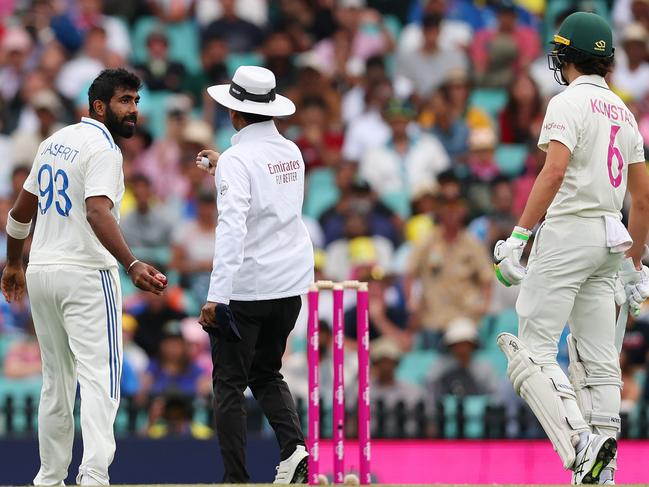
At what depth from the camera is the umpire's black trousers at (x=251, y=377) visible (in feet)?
28.3

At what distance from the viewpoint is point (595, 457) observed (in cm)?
802

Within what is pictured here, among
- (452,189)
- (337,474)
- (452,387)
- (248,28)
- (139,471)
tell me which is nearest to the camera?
(337,474)

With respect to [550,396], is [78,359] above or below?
above

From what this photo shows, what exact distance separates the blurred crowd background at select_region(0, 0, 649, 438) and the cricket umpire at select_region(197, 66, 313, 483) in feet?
11.1

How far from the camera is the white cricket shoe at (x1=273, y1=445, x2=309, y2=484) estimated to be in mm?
8750

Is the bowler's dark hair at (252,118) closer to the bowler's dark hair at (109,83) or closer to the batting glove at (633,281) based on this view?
the bowler's dark hair at (109,83)

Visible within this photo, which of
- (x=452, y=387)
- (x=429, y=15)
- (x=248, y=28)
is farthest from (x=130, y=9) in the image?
(x=452, y=387)

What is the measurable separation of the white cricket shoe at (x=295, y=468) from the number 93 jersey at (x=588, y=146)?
177 cm

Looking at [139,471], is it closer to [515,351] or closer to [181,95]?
[515,351]

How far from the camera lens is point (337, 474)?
7.95 m

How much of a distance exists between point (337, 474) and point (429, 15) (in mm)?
9796

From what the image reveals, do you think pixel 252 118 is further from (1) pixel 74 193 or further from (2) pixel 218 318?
(2) pixel 218 318

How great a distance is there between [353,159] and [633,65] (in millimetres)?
3020

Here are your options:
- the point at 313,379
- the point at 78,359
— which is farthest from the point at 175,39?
the point at 313,379
